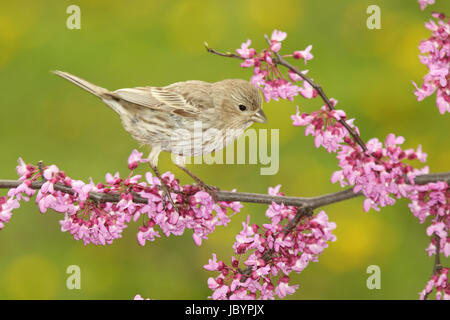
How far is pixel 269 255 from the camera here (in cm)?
406

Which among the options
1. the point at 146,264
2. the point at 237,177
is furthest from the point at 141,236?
the point at 237,177

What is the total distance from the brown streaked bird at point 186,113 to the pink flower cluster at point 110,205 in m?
0.65

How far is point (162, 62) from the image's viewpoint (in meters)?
9.62

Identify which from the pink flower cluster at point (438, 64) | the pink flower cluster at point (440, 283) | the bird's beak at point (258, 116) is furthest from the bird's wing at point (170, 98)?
the pink flower cluster at point (440, 283)

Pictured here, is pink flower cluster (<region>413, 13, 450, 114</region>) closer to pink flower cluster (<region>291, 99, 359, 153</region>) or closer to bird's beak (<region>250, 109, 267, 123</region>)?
pink flower cluster (<region>291, 99, 359, 153</region>)

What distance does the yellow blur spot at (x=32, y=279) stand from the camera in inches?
293

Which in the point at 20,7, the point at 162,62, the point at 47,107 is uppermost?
the point at 20,7

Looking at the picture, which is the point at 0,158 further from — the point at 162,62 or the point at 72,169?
the point at 162,62

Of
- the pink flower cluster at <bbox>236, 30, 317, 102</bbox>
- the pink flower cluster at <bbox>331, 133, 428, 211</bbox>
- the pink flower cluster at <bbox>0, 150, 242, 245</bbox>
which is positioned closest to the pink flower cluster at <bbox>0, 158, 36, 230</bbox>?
the pink flower cluster at <bbox>0, 150, 242, 245</bbox>

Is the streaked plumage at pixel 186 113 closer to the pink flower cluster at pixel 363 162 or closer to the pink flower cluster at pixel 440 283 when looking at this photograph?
the pink flower cluster at pixel 363 162

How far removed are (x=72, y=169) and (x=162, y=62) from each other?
232 centimetres

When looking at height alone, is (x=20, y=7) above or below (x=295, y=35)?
above
